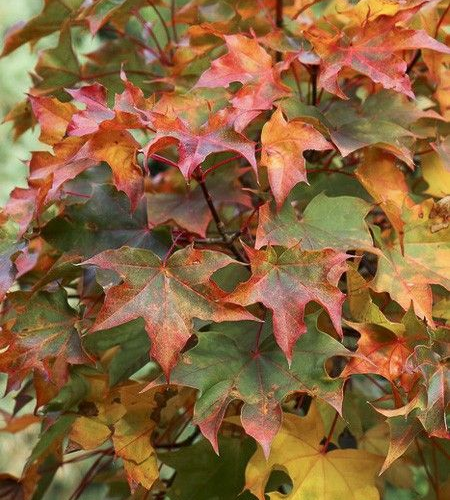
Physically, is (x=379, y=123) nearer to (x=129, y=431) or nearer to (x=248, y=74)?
(x=248, y=74)

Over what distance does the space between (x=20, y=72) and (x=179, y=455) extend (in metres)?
2.12

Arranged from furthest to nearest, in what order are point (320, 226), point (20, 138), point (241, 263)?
point (20, 138), point (320, 226), point (241, 263)

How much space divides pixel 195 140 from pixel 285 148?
0.10 metres

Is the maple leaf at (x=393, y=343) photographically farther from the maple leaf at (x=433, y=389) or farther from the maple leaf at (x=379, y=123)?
the maple leaf at (x=379, y=123)

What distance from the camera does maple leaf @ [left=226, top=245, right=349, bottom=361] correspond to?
0.79 metres

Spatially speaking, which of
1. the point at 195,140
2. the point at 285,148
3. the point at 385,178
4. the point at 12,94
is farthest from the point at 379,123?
the point at 12,94

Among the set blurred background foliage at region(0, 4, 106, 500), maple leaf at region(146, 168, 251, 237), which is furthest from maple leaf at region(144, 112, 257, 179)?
blurred background foliage at region(0, 4, 106, 500)

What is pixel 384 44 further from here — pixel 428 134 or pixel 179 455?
pixel 179 455

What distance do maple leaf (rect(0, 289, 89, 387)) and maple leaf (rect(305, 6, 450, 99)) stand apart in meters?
0.38

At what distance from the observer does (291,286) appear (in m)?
0.81

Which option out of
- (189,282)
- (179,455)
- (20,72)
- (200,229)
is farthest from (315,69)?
(20,72)

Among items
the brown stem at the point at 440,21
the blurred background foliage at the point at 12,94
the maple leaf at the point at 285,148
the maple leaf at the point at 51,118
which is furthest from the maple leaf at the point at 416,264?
the blurred background foliage at the point at 12,94

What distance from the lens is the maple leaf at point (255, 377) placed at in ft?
2.64

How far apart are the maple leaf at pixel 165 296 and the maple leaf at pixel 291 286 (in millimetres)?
25
